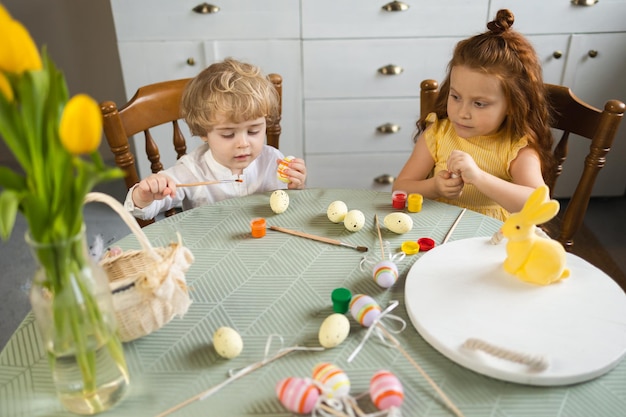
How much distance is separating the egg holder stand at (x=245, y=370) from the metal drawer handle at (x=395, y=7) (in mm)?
1695

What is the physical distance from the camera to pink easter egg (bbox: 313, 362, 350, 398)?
677 millimetres

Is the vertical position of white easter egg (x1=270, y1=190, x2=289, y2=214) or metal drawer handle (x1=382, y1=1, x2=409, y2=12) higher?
metal drawer handle (x1=382, y1=1, x2=409, y2=12)

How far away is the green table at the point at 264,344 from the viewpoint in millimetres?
688

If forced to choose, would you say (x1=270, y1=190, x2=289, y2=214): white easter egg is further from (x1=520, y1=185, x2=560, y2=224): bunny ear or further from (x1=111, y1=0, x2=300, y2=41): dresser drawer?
(x1=111, y1=0, x2=300, y2=41): dresser drawer

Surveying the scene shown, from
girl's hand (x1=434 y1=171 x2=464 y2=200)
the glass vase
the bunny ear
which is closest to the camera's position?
the glass vase

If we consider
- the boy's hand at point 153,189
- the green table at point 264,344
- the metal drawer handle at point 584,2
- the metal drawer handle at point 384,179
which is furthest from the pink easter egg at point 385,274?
the metal drawer handle at point 584,2

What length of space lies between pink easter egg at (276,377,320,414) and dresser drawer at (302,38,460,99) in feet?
5.71

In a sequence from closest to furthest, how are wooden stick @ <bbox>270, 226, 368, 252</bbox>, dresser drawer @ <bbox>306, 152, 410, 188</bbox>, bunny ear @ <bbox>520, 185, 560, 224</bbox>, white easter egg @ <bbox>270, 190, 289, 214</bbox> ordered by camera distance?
bunny ear @ <bbox>520, 185, 560, 224</bbox> < wooden stick @ <bbox>270, 226, 368, 252</bbox> < white easter egg @ <bbox>270, 190, 289, 214</bbox> < dresser drawer @ <bbox>306, 152, 410, 188</bbox>

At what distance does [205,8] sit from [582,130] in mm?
1474

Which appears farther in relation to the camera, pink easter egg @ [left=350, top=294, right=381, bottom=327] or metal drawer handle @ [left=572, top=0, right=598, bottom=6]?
metal drawer handle @ [left=572, top=0, right=598, bottom=6]

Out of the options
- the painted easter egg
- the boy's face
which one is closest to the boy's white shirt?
the boy's face

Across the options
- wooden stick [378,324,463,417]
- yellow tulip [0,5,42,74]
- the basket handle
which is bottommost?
wooden stick [378,324,463,417]

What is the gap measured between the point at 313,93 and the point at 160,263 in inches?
65.0

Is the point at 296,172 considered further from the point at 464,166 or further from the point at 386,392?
the point at 386,392
